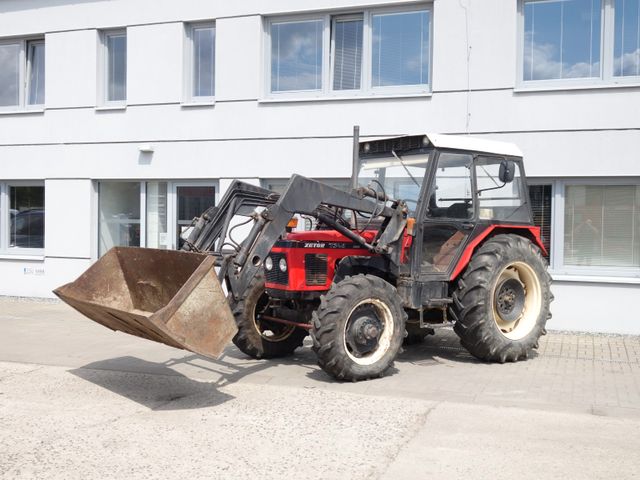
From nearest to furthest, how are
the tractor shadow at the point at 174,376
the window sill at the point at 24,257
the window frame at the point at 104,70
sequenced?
the tractor shadow at the point at 174,376 < the window frame at the point at 104,70 < the window sill at the point at 24,257

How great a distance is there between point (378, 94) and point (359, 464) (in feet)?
24.3

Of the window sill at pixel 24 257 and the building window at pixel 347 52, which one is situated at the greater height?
the building window at pixel 347 52

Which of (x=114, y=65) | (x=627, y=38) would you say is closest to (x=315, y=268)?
(x=627, y=38)

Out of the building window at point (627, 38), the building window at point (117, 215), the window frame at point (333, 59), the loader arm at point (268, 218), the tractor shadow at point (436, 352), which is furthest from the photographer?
the building window at point (117, 215)

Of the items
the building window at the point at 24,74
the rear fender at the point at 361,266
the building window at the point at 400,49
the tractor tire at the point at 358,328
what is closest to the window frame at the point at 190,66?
the building window at the point at 400,49

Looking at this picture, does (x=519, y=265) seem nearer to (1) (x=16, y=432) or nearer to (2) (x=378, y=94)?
(2) (x=378, y=94)

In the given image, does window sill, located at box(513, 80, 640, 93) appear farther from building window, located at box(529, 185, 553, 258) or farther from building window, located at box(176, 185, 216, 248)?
building window, located at box(176, 185, 216, 248)

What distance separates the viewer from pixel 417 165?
779 centimetres

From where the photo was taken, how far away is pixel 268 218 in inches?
259

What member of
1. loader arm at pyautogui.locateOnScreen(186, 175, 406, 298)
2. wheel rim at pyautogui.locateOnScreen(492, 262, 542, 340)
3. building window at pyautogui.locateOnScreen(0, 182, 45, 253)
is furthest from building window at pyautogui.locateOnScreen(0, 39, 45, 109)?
wheel rim at pyautogui.locateOnScreen(492, 262, 542, 340)

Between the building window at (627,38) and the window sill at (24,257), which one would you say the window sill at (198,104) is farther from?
the building window at (627,38)

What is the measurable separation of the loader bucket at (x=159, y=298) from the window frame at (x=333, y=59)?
208 inches

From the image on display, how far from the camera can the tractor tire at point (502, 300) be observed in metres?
7.58

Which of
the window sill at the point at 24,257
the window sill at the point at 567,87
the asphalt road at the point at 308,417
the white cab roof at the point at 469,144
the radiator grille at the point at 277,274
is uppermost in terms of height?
the window sill at the point at 567,87
